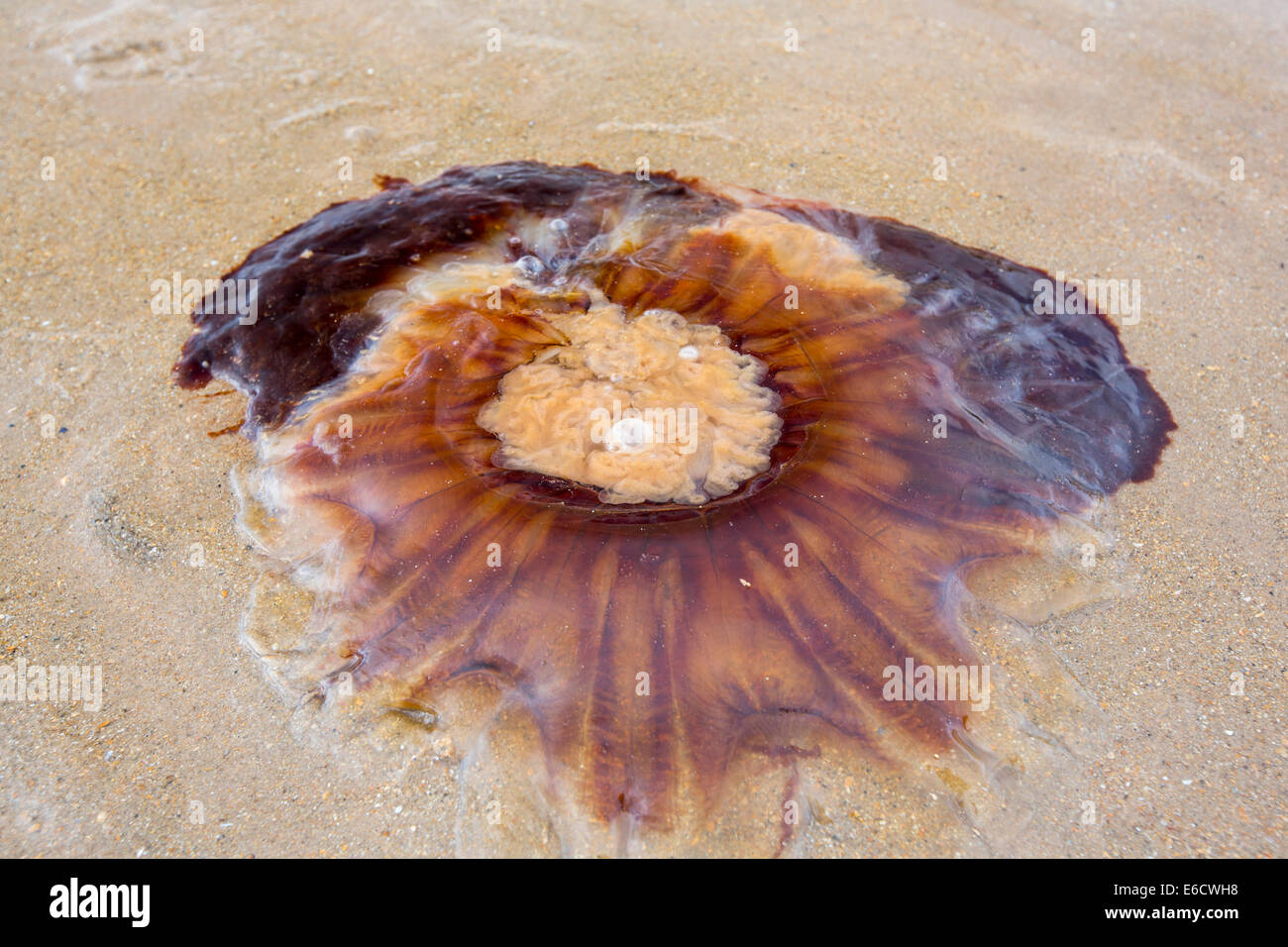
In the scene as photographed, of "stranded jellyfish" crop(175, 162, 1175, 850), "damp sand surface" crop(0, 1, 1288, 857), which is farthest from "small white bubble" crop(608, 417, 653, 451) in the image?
"damp sand surface" crop(0, 1, 1288, 857)

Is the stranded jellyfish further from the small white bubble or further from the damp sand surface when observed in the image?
the damp sand surface

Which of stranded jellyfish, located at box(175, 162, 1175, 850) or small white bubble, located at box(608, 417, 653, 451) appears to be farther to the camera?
small white bubble, located at box(608, 417, 653, 451)

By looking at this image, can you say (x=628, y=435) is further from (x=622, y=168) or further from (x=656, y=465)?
(x=622, y=168)

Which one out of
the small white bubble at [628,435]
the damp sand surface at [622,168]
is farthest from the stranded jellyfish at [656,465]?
the damp sand surface at [622,168]

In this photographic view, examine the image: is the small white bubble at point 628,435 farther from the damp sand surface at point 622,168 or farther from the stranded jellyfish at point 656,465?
the damp sand surface at point 622,168

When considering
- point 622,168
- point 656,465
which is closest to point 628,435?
point 656,465
